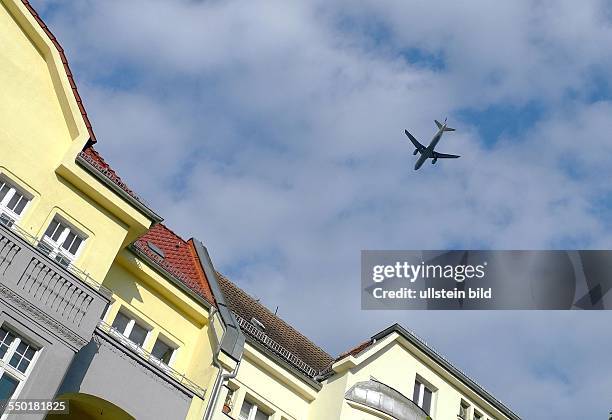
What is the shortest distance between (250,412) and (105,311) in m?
6.34

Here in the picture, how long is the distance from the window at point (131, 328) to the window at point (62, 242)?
9.03ft

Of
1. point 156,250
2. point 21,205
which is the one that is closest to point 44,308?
point 21,205

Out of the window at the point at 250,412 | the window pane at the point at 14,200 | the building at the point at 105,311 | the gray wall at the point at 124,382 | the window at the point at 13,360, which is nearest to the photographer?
the window at the point at 13,360

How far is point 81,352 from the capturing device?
19.0m

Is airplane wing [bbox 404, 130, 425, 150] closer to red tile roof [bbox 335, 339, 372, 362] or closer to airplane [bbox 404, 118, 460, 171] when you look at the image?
airplane [bbox 404, 118, 460, 171]

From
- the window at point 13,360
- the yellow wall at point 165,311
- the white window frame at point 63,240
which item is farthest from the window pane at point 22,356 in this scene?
the yellow wall at point 165,311

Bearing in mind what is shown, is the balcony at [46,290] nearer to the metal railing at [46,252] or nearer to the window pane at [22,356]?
the metal railing at [46,252]

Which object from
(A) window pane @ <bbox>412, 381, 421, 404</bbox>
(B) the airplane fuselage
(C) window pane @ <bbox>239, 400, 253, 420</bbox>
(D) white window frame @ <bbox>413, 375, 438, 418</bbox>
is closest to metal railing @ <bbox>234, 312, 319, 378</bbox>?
(C) window pane @ <bbox>239, 400, 253, 420</bbox>

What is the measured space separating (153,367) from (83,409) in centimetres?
223

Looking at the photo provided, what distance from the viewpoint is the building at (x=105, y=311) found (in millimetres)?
17875

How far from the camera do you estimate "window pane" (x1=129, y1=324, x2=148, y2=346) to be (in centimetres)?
2231

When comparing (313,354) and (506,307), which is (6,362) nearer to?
(313,354)

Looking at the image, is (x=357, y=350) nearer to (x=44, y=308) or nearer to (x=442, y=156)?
(x=44, y=308)

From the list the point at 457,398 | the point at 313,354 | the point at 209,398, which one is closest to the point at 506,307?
the point at 457,398
